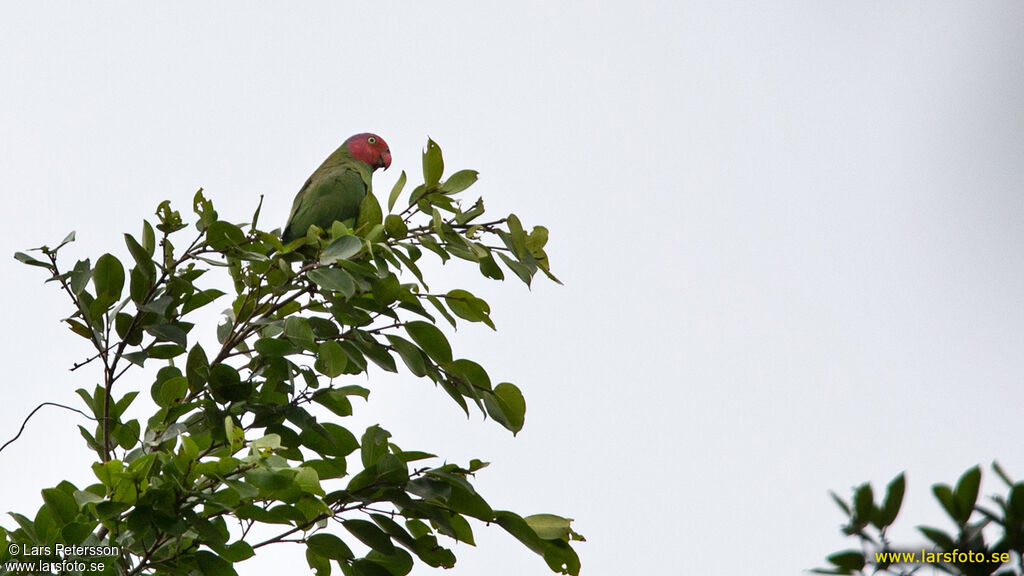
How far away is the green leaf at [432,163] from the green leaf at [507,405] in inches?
22.0

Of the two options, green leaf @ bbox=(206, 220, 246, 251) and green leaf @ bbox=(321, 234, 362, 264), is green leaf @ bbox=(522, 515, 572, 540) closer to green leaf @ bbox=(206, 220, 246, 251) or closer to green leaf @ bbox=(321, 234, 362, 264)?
green leaf @ bbox=(321, 234, 362, 264)

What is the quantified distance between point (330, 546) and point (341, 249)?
0.71 metres

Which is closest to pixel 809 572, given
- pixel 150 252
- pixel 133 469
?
pixel 133 469

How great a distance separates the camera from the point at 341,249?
2125 mm

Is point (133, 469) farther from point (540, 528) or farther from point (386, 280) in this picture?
point (540, 528)

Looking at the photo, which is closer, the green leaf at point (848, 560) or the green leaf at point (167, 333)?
the green leaf at point (848, 560)

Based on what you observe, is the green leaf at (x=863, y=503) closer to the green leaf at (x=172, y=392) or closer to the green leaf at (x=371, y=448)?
the green leaf at (x=371, y=448)

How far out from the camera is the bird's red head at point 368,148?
4.66 m

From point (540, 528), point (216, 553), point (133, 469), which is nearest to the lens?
point (133, 469)

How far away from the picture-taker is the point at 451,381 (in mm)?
2236

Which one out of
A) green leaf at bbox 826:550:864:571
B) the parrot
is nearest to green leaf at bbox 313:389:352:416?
the parrot

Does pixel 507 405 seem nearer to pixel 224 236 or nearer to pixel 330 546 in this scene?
pixel 330 546

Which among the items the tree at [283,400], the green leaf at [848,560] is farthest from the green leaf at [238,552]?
the green leaf at [848,560]

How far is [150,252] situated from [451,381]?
34.2 inches
